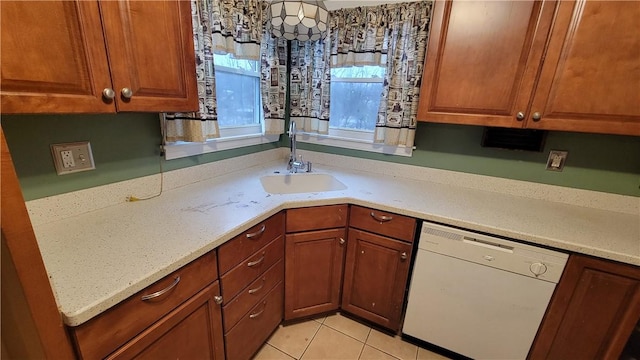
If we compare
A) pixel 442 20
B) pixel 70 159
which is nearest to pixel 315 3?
pixel 442 20

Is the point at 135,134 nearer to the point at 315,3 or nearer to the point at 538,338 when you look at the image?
the point at 315,3

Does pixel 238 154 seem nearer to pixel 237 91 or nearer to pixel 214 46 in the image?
pixel 237 91

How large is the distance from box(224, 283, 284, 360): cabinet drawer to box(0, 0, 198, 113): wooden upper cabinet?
3.44 feet

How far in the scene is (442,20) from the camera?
1386 mm

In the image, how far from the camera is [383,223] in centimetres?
→ 148

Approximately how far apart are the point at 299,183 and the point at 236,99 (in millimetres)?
752

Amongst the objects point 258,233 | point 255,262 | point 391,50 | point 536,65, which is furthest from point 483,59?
point 255,262

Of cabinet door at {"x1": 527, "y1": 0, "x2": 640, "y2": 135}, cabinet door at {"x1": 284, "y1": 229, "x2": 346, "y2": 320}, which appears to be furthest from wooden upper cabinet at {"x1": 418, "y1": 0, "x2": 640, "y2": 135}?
cabinet door at {"x1": 284, "y1": 229, "x2": 346, "y2": 320}

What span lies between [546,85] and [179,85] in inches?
64.9

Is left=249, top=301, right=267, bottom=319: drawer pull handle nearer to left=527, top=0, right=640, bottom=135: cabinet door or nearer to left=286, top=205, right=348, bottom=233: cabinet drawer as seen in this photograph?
left=286, top=205, right=348, bottom=233: cabinet drawer

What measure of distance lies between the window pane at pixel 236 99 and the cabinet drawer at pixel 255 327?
1.15 metres

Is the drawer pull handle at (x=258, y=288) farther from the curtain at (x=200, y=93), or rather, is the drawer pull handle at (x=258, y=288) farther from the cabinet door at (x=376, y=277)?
the curtain at (x=200, y=93)

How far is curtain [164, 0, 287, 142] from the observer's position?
4.45ft

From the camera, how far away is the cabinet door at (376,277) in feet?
4.94
